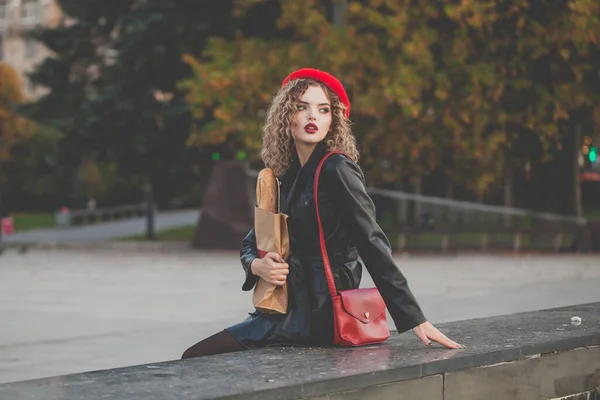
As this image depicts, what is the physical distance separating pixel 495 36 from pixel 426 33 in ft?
5.05

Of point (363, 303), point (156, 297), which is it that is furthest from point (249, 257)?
point (156, 297)

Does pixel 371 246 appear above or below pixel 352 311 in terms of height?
above

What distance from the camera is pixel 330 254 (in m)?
5.13

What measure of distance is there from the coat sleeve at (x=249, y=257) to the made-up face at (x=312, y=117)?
1.60ft

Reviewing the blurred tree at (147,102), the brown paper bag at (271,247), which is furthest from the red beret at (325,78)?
the blurred tree at (147,102)

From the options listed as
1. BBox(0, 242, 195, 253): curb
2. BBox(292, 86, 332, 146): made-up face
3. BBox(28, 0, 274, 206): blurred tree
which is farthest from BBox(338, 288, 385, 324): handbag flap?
BBox(28, 0, 274, 206): blurred tree

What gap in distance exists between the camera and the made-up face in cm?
521

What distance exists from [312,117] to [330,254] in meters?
0.61

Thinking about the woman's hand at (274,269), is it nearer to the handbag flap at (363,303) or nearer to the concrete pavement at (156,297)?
the handbag flap at (363,303)

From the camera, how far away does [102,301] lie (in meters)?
15.0

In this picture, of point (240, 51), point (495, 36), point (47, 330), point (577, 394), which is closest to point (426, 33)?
point (495, 36)

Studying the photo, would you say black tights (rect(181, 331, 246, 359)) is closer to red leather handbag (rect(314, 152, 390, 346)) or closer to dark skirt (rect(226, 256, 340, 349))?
dark skirt (rect(226, 256, 340, 349))

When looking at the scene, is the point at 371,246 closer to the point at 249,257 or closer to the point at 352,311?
the point at 352,311

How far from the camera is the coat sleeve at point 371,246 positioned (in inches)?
196
